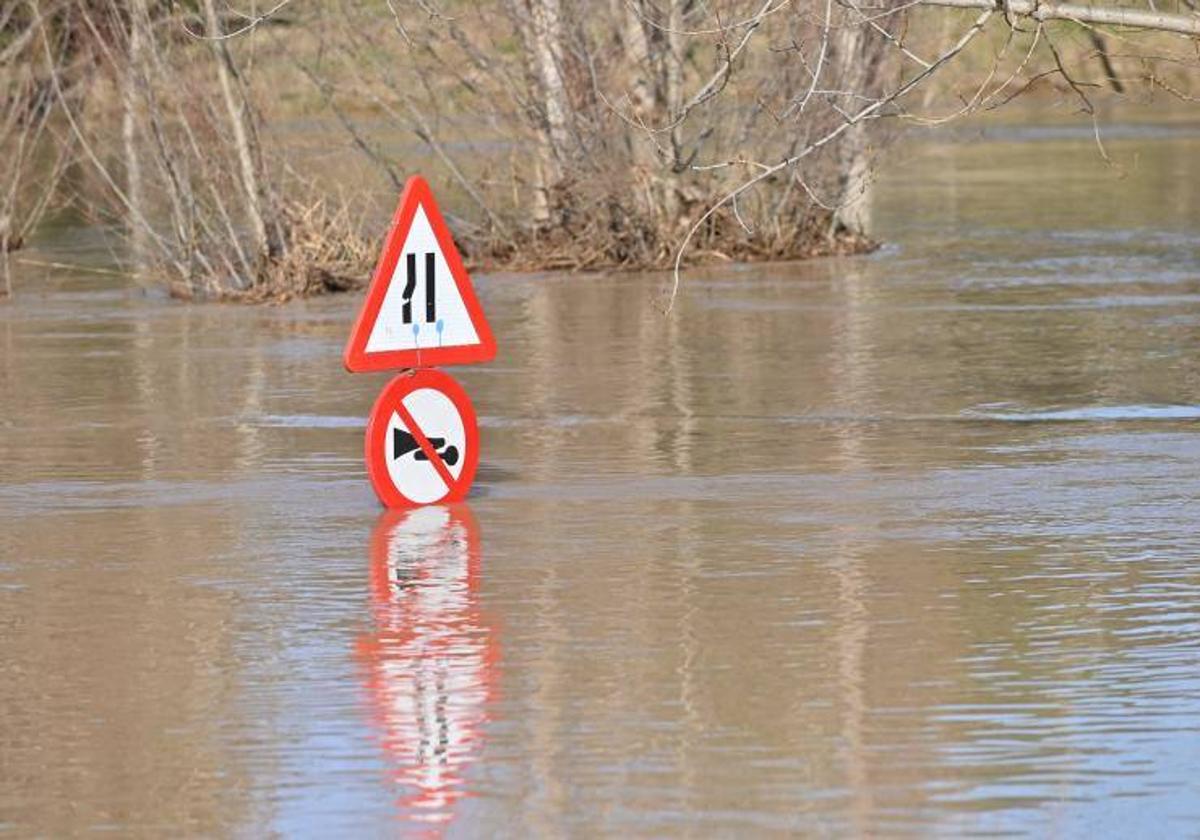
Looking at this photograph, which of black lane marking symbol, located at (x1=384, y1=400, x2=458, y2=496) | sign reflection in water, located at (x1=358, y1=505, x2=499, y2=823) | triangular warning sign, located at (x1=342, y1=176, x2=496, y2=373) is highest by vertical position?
triangular warning sign, located at (x1=342, y1=176, x2=496, y2=373)

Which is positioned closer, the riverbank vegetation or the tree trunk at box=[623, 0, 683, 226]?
the riverbank vegetation

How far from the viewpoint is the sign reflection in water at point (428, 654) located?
21.9 feet

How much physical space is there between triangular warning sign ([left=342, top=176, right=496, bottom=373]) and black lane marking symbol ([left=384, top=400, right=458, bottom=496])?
0.18 m

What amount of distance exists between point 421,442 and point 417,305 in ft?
1.76

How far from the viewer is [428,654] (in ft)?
26.5

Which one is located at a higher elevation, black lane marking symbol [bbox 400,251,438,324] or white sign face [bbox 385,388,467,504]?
black lane marking symbol [bbox 400,251,438,324]

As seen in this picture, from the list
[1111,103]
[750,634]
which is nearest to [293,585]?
[750,634]

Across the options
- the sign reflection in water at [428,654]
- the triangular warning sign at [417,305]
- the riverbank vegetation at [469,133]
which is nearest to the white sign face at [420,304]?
the triangular warning sign at [417,305]

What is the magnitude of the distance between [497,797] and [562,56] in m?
17.0

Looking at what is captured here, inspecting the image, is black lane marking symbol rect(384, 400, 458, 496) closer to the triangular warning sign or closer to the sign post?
the sign post

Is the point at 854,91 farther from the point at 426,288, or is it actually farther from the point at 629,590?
the point at 629,590

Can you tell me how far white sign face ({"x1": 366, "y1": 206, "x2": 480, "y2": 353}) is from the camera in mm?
10430

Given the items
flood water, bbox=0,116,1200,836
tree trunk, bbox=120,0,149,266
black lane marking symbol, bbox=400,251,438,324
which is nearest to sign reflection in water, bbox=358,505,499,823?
flood water, bbox=0,116,1200,836

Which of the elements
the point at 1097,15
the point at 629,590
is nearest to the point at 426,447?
the point at 629,590
